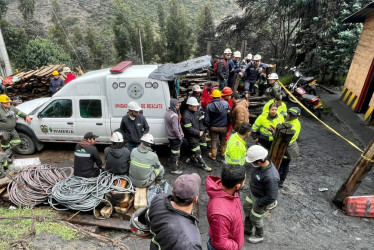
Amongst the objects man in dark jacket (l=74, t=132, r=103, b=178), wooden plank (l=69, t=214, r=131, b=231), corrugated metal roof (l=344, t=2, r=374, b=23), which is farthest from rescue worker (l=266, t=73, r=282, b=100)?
wooden plank (l=69, t=214, r=131, b=231)

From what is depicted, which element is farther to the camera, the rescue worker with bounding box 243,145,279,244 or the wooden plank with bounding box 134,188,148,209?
the wooden plank with bounding box 134,188,148,209

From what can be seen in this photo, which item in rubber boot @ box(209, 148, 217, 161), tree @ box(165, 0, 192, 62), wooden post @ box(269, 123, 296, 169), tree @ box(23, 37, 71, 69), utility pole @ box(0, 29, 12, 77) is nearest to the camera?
wooden post @ box(269, 123, 296, 169)

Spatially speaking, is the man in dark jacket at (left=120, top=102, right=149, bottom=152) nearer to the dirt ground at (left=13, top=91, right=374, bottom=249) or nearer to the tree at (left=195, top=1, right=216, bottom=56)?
the dirt ground at (left=13, top=91, right=374, bottom=249)

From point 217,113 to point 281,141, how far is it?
1799 mm

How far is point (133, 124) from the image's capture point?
577cm

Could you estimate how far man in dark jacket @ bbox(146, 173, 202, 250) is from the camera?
83.4 inches

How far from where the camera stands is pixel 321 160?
6.75 m

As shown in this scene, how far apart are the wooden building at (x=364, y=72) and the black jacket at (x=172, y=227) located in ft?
29.0

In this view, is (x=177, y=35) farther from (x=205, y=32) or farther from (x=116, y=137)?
(x=116, y=137)

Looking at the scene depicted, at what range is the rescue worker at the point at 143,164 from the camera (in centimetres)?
472

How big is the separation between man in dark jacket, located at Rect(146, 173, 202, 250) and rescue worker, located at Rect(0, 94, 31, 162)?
208 inches

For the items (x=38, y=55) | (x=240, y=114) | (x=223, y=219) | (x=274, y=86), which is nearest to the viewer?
(x=223, y=219)

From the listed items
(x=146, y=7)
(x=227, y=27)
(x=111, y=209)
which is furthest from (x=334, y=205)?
(x=146, y=7)

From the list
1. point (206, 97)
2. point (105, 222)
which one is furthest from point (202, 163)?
point (105, 222)
